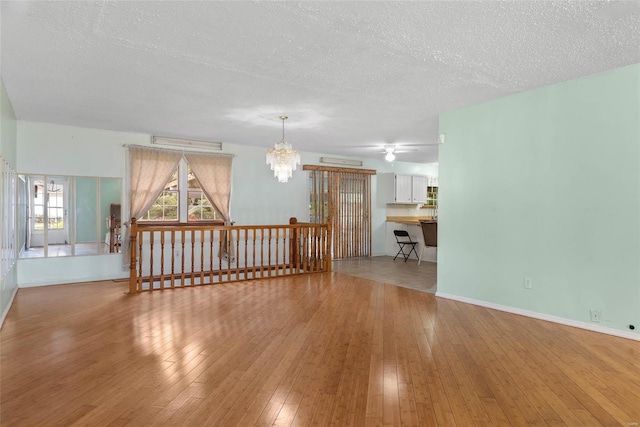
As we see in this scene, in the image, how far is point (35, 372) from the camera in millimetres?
2590

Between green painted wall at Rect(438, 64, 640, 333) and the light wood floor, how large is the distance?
42 centimetres

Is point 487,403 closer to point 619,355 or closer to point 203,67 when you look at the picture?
point 619,355

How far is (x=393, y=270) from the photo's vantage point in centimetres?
720

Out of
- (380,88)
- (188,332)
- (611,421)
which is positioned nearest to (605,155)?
(380,88)

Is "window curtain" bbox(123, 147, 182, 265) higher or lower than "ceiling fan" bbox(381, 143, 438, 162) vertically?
lower

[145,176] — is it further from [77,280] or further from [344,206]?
[344,206]

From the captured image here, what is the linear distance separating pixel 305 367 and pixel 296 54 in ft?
7.94

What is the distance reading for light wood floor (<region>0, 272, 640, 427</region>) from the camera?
209 centimetres

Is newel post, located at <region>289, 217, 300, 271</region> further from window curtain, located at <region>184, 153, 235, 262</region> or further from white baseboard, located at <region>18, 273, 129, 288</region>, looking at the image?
white baseboard, located at <region>18, 273, 129, 288</region>

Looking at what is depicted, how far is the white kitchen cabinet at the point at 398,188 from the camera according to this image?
370 inches

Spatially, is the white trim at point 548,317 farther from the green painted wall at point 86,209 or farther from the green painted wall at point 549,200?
the green painted wall at point 86,209

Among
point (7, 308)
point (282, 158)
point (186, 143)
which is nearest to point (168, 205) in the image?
point (186, 143)

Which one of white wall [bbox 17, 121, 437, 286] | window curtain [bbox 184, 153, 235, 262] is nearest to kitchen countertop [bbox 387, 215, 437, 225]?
white wall [bbox 17, 121, 437, 286]

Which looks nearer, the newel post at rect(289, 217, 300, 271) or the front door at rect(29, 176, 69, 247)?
the front door at rect(29, 176, 69, 247)
